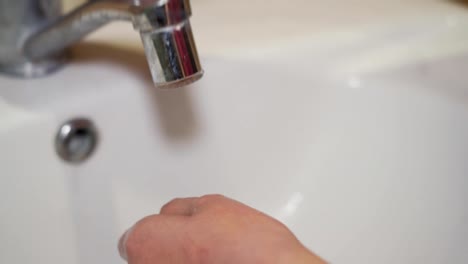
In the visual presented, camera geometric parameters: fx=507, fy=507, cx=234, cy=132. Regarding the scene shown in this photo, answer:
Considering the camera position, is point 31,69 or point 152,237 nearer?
point 152,237

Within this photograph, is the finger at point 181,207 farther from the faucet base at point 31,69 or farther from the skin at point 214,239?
the faucet base at point 31,69

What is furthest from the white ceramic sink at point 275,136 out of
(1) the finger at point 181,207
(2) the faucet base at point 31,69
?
(1) the finger at point 181,207

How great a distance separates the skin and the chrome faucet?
8 cm

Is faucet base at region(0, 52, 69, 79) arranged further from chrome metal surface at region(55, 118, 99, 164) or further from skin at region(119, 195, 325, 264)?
skin at region(119, 195, 325, 264)

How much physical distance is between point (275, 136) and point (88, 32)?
0.17 meters

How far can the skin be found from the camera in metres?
0.21

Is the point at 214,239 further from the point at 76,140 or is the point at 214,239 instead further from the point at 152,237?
the point at 76,140

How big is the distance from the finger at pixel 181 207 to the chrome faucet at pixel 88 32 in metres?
0.07

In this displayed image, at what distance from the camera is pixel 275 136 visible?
42cm

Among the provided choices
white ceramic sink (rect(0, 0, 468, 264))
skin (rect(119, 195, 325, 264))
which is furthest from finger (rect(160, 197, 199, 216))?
white ceramic sink (rect(0, 0, 468, 264))

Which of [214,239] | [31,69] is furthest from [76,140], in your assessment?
[214,239]

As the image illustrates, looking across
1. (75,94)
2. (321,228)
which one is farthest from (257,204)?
(75,94)

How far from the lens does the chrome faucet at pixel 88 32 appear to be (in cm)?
28

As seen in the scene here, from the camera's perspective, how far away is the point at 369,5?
0.48m
